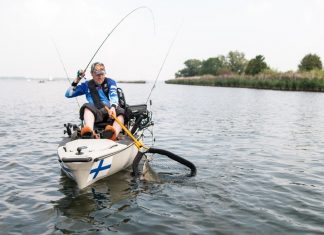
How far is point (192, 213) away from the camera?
673 centimetres

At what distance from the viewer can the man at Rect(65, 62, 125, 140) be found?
905 cm

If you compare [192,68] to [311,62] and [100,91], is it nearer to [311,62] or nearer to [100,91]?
[311,62]

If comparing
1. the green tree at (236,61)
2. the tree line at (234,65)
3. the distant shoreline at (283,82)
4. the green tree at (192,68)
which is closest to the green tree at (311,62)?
the tree line at (234,65)

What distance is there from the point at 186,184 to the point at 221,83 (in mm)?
76464

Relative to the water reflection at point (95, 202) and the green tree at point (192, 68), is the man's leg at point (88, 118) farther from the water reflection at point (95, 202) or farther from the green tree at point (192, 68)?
the green tree at point (192, 68)

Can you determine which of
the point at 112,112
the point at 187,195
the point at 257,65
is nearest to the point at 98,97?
the point at 112,112

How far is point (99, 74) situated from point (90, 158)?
309cm

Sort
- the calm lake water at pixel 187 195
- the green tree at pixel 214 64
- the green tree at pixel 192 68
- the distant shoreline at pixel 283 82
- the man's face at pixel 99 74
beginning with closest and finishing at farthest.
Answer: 1. the calm lake water at pixel 187 195
2. the man's face at pixel 99 74
3. the distant shoreline at pixel 283 82
4. the green tree at pixel 214 64
5. the green tree at pixel 192 68

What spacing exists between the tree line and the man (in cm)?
7392

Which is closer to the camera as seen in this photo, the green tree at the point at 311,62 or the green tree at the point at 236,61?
the green tree at the point at 311,62

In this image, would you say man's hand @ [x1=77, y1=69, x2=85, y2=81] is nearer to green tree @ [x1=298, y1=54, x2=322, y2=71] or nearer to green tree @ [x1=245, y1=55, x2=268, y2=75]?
green tree @ [x1=298, y1=54, x2=322, y2=71]

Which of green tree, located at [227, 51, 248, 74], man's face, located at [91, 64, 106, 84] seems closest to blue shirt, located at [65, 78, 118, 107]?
man's face, located at [91, 64, 106, 84]

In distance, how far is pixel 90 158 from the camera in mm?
7137

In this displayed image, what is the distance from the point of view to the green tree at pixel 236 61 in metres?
143
